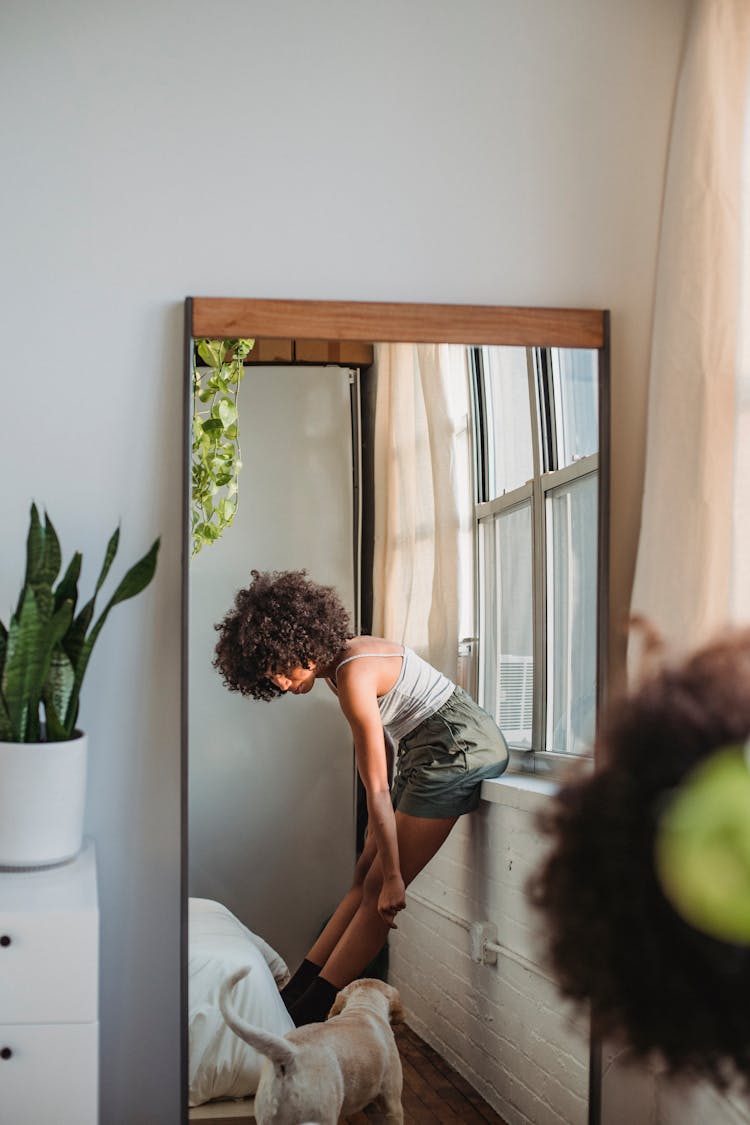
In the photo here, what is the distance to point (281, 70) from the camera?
2256mm

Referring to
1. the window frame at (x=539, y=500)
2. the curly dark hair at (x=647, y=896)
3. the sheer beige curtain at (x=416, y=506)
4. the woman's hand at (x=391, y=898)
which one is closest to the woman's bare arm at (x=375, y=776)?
the woman's hand at (x=391, y=898)

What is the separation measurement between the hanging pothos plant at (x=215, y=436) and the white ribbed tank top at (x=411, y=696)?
0.44 m

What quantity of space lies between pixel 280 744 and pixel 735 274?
122 cm

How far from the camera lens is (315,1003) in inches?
84.0

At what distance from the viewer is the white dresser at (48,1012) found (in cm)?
170

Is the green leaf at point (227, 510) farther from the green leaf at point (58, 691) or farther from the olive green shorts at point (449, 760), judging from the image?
the olive green shorts at point (449, 760)

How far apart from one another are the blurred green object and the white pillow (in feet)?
5.20

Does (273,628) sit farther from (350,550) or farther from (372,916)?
(372,916)

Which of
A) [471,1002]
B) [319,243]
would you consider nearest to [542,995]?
[471,1002]

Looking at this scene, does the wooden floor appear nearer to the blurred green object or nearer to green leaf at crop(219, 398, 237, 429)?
green leaf at crop(219, 398, 237, 429)

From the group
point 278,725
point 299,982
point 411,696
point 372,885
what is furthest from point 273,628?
point 299,982

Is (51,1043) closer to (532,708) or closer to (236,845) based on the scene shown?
(236,845)

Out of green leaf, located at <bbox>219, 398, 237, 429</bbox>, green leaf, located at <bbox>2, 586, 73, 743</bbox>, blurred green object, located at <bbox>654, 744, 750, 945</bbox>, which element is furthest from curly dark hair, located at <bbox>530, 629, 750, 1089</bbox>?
green leaf, located at <bbox>219, 398, 237, 429</bbox>

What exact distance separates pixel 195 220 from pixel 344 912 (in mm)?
1353
